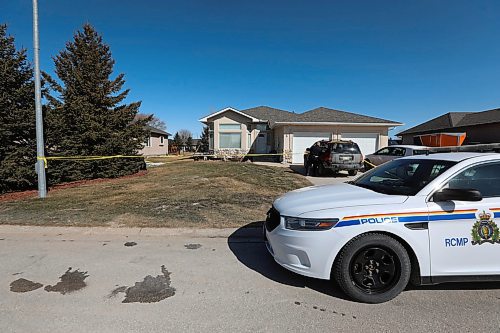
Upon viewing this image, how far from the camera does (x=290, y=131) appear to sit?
19.1 metres

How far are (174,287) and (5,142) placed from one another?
373 inches

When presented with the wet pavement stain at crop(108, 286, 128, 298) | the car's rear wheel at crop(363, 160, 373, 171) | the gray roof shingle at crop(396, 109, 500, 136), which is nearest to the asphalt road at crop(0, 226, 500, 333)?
the wet pavement stain at crop(108, 286, 128, 298)

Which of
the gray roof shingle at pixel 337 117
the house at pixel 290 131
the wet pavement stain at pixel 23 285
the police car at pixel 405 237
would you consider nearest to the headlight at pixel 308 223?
the police car at pixel 405 237

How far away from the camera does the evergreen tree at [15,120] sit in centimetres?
888

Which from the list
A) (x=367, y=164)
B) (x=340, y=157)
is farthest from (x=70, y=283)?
(x=367, y=164)

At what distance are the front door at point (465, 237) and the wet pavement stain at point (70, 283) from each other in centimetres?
391

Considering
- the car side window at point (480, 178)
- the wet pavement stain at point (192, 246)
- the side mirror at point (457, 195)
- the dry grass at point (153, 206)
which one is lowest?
the wet pavement stain at point (192, 246)

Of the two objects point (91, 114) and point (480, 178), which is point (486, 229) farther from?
point (91, 114)

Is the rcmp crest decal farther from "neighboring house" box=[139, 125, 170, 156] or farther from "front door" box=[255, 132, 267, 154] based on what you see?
"neighboring house" box=[139, 125, 170, 156]

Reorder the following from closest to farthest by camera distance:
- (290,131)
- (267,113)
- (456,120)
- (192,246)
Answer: (192,246) → (290,131) → (267,113) → (456,120)

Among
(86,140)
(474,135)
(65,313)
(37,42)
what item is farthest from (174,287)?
(474,135)

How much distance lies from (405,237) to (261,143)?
2046 centimetres

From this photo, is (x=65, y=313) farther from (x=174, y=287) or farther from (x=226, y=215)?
(x=226, y=215)

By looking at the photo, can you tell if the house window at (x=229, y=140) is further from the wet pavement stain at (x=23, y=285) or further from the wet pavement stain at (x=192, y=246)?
the wet pavement stain at (x=23, y=285)
